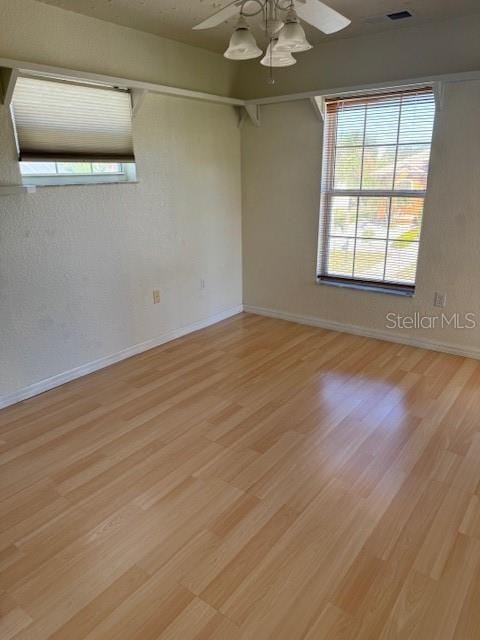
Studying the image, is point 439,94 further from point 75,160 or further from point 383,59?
point 75,160

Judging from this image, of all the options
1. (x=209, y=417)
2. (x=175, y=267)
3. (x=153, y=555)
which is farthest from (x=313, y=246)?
(x=153, y=555)

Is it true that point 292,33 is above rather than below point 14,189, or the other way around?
above

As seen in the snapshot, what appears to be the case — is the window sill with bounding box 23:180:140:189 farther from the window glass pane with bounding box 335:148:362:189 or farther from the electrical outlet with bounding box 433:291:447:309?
the electrical outlet with bounding box 433:291:447:309

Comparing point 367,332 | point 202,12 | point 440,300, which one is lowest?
point 367,332

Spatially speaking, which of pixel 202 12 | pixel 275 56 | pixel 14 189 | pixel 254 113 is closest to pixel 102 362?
pixel 14 189

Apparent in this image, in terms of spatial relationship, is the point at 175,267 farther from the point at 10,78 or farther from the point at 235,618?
the point at 235,618

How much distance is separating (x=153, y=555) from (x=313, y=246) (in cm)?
314

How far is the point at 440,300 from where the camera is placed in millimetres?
3625

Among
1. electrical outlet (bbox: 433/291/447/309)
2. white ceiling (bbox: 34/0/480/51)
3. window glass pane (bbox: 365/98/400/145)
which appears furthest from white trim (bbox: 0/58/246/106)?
electrical outlet (bbox: 433/291/447/309)

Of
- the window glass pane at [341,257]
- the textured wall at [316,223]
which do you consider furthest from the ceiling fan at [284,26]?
the window glass pane at [341,257]

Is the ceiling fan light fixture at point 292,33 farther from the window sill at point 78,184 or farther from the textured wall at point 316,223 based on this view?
the textured wall at point 316,223

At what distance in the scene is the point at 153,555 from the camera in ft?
5.70

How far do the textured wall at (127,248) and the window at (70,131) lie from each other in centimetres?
11

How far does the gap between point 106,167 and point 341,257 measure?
2.21 metres
